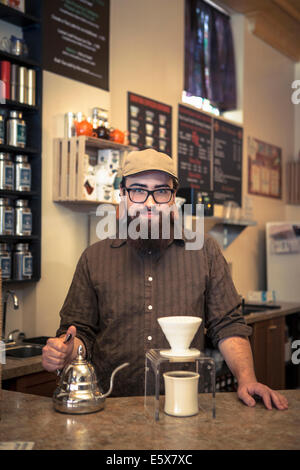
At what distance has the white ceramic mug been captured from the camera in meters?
1.52

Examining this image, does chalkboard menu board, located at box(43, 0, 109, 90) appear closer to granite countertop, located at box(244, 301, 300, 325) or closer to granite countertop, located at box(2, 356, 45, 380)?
granite countertop, located at box(2, 356, 45, 380)

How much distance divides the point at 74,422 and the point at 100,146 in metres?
2.27

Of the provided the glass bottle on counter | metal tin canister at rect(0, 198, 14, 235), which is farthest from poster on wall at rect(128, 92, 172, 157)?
metal tin canister at rect(0, 198, 14, 235)

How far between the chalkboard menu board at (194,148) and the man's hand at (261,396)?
3226 millimetres

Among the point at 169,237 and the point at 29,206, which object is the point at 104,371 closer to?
the point at 169,237

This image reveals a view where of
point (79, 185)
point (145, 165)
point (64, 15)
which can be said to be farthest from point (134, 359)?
point (64, 15)

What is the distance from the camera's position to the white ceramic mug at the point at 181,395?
5.00ft

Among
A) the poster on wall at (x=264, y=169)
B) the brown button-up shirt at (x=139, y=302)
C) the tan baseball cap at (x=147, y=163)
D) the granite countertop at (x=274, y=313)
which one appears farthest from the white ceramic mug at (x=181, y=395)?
the poster on wall at (x=264, y=169)

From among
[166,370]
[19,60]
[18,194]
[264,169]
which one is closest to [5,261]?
[18,194]

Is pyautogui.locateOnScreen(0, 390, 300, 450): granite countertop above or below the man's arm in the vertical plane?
below

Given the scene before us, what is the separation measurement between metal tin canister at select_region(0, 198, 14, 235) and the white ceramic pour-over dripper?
1.73m

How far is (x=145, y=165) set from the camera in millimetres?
Answer: 2025

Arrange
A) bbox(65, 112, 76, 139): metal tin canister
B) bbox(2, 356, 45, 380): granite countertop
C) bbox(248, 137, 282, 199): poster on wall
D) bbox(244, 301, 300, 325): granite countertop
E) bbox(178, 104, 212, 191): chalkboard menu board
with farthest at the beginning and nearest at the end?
bbox(248, 137, 282, 199): poster on wall, bbox(178, 104, 212, 191): chalkboard menu board, bbox(244, 301, 300, 325): granite countertop, bbox(65, 112, 76, 139): metal tin canister, bbox(2, 356, 45, 380): granite countertop

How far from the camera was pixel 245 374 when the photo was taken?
1.81 m
